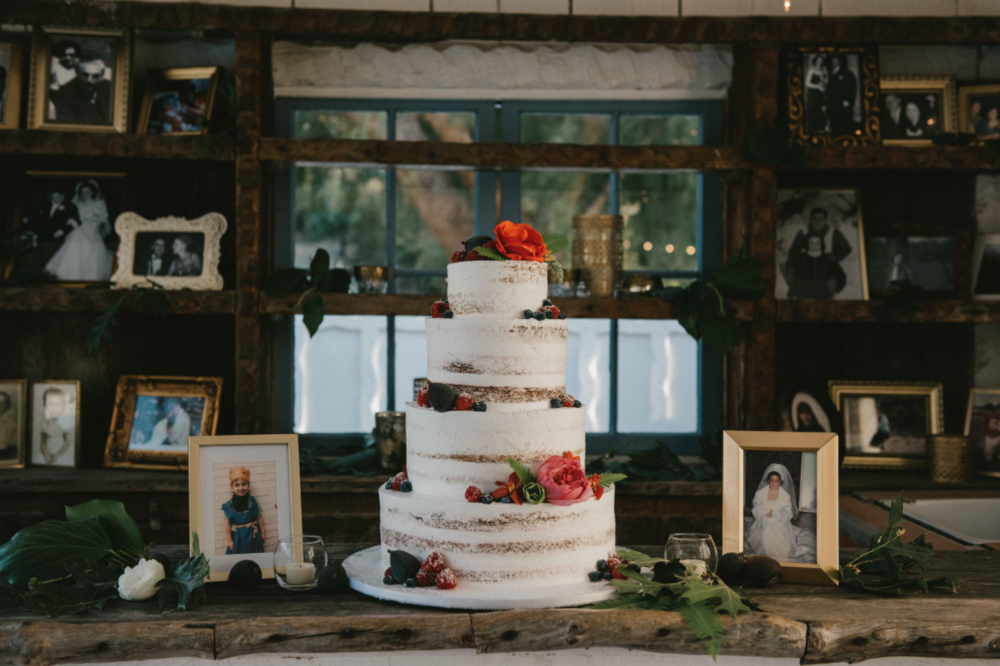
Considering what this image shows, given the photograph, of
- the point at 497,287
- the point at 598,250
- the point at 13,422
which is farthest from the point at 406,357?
the point at 497,287

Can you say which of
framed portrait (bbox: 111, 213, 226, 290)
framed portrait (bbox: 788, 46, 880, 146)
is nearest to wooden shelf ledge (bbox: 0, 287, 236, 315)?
framed portrait (bbox: 111, 213, 226, 290)

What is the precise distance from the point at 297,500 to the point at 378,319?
4.65ft

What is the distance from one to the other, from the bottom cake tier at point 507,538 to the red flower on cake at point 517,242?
49 cm

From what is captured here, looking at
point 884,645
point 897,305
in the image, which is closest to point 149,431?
point 884,645

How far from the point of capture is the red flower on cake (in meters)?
1.65

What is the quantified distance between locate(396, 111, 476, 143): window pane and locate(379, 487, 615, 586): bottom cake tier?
174 cm

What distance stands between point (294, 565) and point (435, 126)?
6.11 feet

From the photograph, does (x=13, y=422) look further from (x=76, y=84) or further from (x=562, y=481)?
(x=562, y=481)

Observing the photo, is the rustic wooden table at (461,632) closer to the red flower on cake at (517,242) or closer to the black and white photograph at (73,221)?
the red flower on cake at (517,242)

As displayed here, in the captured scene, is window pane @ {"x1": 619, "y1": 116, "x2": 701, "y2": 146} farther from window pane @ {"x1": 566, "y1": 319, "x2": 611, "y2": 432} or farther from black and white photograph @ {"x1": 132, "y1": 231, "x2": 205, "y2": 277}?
black and white photograph @ {"x1": 132, "y1": 231, "x2": 205, "y2": 277}

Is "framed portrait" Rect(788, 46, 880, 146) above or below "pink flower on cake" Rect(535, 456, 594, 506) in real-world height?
above

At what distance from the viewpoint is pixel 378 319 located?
3064mm

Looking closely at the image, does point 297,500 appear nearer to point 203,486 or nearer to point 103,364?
point 203,486

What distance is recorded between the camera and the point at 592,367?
3074 millimetres
